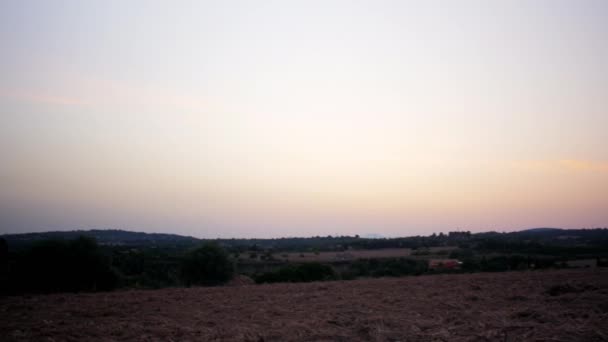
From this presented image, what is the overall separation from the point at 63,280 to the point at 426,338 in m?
23.7

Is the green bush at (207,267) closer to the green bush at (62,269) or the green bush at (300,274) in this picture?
the green bush at (300,274)

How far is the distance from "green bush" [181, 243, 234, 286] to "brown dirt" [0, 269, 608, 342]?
11705mm

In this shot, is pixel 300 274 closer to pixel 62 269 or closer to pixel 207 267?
pixel 207 267

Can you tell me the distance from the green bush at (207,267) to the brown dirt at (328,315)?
38.4ft

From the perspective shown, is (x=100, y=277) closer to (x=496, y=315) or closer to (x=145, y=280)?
(x=145, y=280)

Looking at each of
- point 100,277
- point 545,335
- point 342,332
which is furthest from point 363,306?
point 100,277

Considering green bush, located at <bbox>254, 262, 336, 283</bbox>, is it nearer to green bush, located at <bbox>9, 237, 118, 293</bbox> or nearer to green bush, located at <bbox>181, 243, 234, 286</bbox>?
green bush, located at <bbox>181, 243, 234, 286</bbox>

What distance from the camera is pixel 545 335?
9.95 meters

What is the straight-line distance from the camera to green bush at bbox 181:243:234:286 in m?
32.5

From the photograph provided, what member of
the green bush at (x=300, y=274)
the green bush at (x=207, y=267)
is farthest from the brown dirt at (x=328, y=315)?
the green bush at (x=300, y=274)

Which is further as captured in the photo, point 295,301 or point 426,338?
point 295,301

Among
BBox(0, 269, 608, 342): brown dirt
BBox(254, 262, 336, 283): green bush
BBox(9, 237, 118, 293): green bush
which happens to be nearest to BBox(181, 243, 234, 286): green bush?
BBox(254, 262, 336, 283): green bush

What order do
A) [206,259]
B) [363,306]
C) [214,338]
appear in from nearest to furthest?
[214,338]
[363,306]
[206,259]

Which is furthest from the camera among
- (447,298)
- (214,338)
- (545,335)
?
(447,298)
